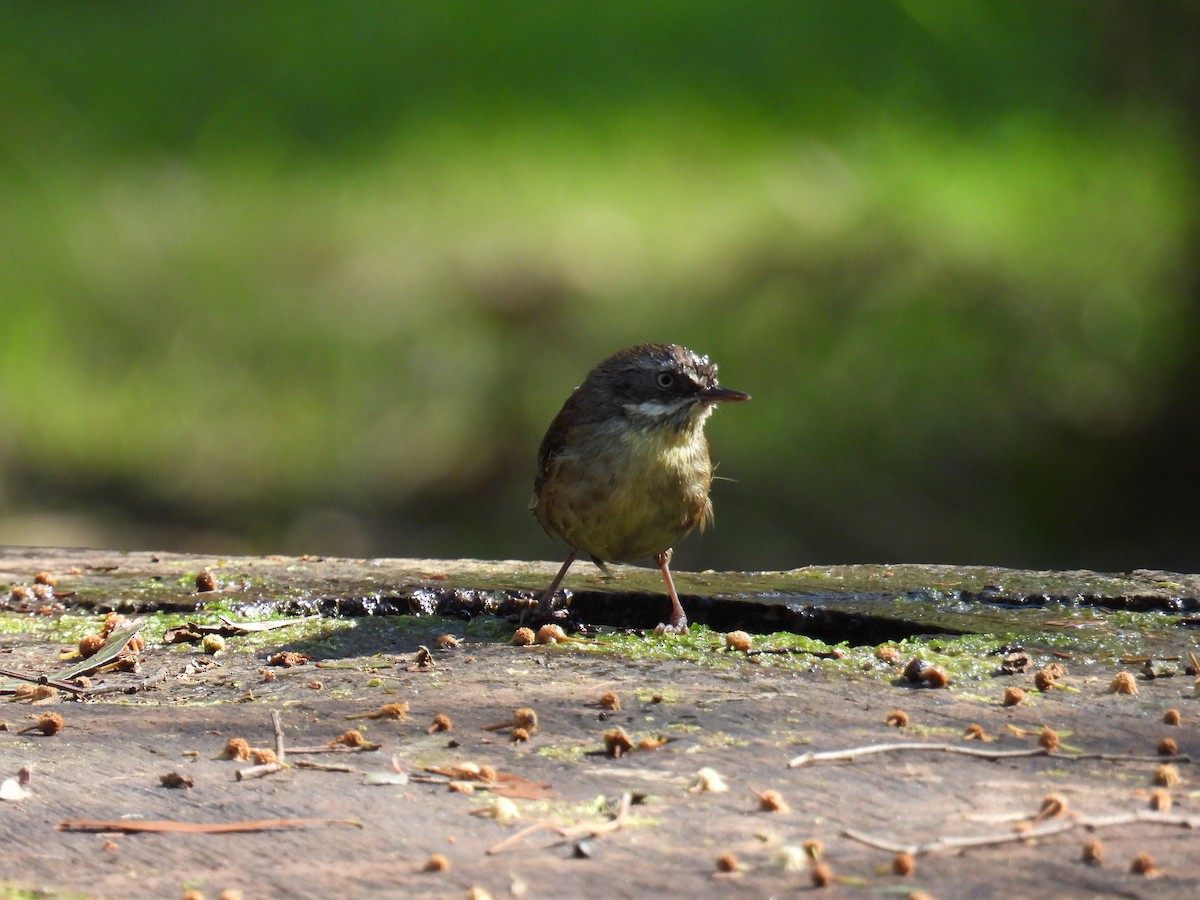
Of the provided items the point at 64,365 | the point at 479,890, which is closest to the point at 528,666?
the point at 479,890

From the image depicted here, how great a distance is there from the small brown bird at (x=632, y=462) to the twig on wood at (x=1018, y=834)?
239cm

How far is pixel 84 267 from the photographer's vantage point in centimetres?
1267

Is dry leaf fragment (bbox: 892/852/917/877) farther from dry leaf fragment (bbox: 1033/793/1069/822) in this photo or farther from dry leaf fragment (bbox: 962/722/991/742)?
dry leaf fragment (bbox: 962/722/991/742)

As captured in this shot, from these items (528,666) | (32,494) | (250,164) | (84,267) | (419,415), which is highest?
(250,164)

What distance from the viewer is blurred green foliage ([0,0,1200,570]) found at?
11125 millimetres

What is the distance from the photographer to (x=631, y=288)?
11977 millimetres

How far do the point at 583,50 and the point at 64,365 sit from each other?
5.25m

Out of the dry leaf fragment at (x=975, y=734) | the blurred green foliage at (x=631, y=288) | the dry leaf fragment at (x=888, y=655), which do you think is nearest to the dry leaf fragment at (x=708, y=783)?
the dry leaf fragment at (x=975, y=734)

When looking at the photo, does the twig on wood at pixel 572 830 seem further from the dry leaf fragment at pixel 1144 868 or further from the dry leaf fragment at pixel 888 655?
the dry leaf fragment at pixel 888 655

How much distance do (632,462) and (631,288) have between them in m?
6.65

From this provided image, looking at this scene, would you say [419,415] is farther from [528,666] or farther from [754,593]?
[528,666]

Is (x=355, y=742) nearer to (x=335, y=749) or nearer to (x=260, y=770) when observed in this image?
(x=335, y=749)

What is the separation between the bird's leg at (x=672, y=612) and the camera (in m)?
4.63

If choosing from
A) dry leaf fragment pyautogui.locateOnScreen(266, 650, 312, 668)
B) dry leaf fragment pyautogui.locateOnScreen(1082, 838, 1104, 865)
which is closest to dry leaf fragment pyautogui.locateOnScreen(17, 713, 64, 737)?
dry leaf fragment pyautogui.locateOnScreen(266, 650, 312, 668)
